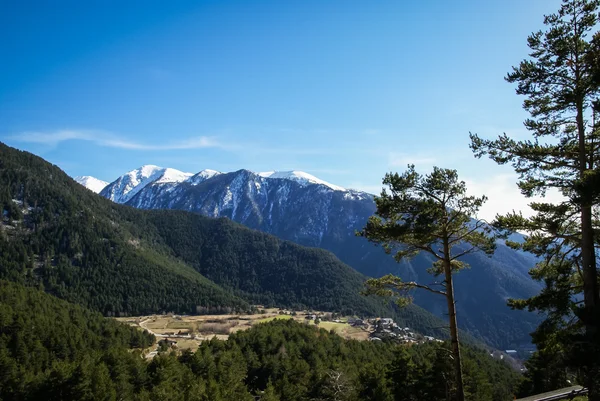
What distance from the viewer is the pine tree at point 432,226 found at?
19.8m

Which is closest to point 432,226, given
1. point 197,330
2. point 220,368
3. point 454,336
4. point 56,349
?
point 454,336

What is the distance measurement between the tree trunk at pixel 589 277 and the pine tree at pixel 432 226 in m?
4.14

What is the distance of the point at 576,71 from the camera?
56.5ft

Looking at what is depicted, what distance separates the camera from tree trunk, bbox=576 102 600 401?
1361 cm

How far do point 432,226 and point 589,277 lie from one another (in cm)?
683

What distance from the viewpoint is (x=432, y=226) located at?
19.7m

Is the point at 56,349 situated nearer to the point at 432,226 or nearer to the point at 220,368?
the point at 220,368

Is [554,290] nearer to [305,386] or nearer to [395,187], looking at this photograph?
[395,187]

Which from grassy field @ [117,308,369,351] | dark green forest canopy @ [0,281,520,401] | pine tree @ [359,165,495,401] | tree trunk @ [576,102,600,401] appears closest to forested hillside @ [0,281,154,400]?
dark green forest canopy @ [0,281,520,401]

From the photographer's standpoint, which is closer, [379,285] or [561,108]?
[561,108]

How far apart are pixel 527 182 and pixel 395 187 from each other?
6.28 metres

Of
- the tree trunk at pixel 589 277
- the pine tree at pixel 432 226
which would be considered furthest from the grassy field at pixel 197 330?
the tree trunk at pixel 589 277

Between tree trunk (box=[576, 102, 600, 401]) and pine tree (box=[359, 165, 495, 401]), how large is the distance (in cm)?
414

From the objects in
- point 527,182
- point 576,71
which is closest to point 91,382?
point 527,182
